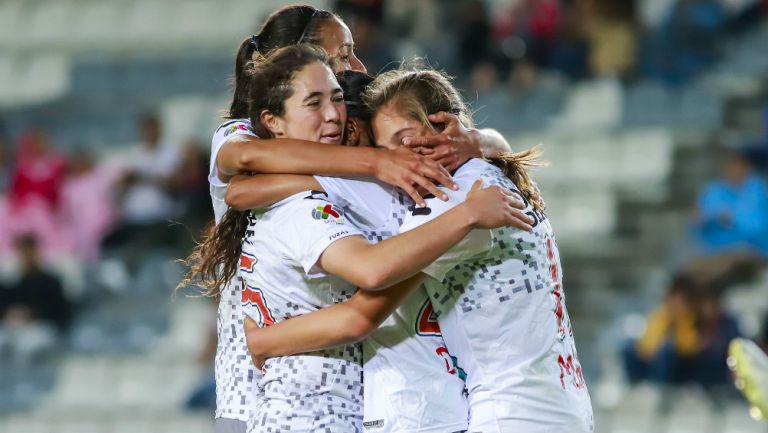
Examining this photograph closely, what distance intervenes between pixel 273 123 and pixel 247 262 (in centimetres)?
37

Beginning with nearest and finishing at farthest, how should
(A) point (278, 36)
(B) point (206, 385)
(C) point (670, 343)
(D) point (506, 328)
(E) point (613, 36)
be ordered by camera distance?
1. (D) point (506, 328)
2. (A) point (278, 36)
3. (C) point (670, 343)
4. (B) point (206, 385)
5. (E) point (613, 36)

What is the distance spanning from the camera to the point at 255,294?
3.16 m

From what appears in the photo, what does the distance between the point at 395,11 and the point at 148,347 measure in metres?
3.22

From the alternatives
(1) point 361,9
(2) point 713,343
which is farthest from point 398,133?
(1) point 361,9

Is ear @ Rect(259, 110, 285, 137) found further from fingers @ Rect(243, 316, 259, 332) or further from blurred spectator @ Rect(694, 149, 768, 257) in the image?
blurred spectator @ Rect(694, 149, 768, 257)

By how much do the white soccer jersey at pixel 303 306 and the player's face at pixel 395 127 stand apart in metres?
0.21

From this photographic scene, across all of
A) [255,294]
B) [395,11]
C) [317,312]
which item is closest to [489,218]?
[317,312]

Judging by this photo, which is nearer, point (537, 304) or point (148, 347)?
point (537, 304)

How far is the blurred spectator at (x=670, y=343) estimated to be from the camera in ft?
23.0

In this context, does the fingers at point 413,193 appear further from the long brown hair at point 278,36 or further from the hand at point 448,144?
the long brown hair at point 278,36

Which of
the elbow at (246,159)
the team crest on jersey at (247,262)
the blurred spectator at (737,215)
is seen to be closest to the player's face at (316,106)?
the elbow at (246,159)

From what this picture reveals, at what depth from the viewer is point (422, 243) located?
276cm

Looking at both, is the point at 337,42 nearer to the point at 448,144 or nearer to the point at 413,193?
the point at 448,144

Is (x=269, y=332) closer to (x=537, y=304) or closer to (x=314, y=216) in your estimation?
(x=314, y=216)
